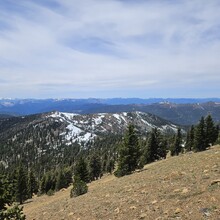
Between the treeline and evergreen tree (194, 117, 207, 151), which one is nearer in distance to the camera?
the treeline

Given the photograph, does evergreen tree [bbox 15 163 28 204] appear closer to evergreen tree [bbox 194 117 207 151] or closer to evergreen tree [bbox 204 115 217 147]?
evergreen tree [bbox 194 117 207 151]

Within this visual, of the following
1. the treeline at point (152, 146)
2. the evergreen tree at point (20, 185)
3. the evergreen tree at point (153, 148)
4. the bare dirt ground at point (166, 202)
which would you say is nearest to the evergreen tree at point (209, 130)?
the treeline at point (152, 146)

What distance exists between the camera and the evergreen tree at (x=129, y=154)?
46.3 metres

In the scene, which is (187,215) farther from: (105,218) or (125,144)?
(125,144)

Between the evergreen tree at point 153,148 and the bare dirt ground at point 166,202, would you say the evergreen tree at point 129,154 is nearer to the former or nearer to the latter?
the bare dirt ground at point 166,202

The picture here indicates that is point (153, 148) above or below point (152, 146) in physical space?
below

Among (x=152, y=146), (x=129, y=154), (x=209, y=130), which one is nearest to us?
(x=129, y=154)

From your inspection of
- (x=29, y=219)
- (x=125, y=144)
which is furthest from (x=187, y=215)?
(x=125, y=144)

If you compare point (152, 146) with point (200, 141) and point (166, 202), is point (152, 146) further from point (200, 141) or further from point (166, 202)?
point (166, 202)

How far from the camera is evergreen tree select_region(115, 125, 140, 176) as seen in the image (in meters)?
46.3

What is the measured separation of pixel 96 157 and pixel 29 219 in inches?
2975

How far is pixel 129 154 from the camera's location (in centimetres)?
4725

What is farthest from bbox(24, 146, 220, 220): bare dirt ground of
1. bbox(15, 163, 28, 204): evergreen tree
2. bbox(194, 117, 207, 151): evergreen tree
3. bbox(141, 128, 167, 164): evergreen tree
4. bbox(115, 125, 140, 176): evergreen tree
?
bbox(15, 163, 28, 204): evergreen tree

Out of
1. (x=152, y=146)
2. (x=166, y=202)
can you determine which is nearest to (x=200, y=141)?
(x=152, y=146)
